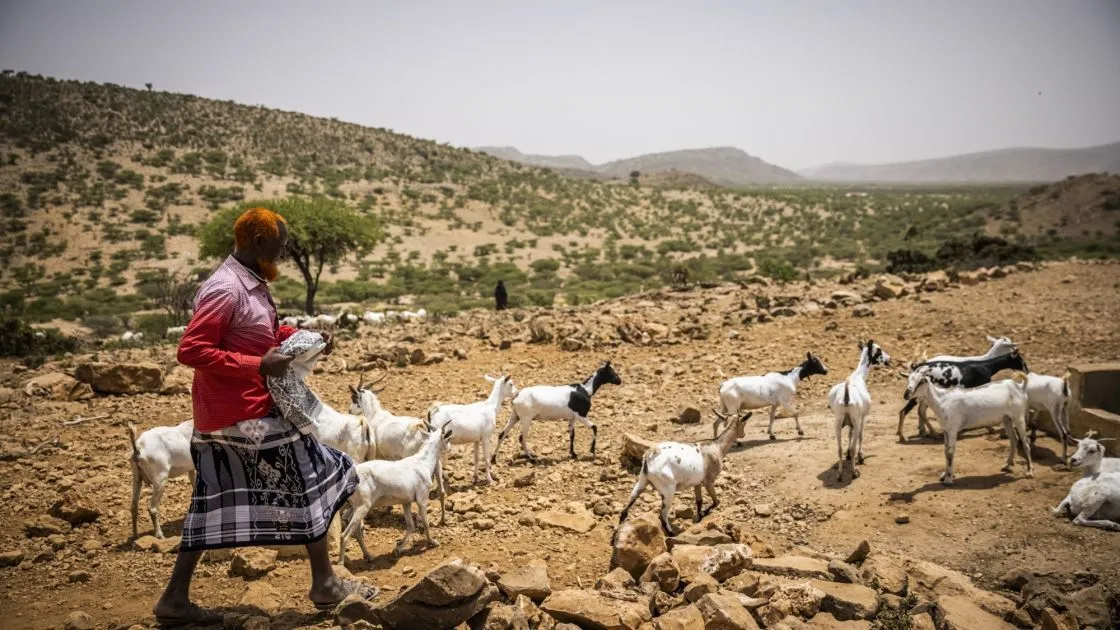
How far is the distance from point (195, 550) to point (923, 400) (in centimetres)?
730

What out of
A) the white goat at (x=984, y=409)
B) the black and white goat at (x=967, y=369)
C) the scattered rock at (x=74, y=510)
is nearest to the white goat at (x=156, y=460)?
the scattered rock at (x=74, y=510)

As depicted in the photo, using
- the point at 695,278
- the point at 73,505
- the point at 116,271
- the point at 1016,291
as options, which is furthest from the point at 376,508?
the point at 116,271

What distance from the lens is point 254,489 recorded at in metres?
4.07

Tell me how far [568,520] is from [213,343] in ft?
12.5

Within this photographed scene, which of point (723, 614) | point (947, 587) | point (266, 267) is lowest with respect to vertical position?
point (947, 587)

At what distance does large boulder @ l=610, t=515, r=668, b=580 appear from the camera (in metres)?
5.23

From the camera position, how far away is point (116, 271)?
30.6 meters

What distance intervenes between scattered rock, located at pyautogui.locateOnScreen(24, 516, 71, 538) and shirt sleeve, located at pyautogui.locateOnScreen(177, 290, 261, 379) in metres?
3.85

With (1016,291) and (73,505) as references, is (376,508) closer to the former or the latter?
(73,505)

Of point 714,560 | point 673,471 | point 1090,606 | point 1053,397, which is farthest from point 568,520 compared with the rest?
point 1053,397

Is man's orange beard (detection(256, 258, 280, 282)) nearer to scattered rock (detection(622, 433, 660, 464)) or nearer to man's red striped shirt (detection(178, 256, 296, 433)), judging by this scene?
man's red striped shirt (detection(178, 256, 296, 433))

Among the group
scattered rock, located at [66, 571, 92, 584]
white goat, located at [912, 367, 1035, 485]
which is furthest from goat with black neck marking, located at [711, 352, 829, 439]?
→ scattered rock, located at [66, 571, 92, 584]

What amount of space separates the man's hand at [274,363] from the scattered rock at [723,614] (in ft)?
9.27

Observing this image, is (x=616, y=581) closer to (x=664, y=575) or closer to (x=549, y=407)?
(x=664, y=575)
